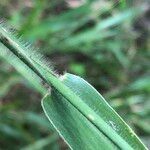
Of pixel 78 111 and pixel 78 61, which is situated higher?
pixel 78 61

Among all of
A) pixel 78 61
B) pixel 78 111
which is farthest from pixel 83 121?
pixel 78 61

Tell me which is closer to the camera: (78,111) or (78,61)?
(78,111)

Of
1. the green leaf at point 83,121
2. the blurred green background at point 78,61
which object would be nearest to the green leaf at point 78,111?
the green leaf at point 83,121

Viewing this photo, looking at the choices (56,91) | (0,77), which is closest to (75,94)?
(56,91)

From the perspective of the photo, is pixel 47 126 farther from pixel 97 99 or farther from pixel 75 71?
pixel 97 99

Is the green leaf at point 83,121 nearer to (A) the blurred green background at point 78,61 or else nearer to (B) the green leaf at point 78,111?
(B) the green leaf at point 78,111

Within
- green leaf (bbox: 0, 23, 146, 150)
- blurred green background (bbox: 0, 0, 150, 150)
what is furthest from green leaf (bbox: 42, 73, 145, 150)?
blurred green background (bbox: 0, 0, 150, 150)

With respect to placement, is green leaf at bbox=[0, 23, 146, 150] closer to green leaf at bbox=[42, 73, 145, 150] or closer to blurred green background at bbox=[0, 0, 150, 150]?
green leaf at bbox=[42, 73, 145, 150]

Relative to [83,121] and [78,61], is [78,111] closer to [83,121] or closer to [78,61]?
[83,121]
